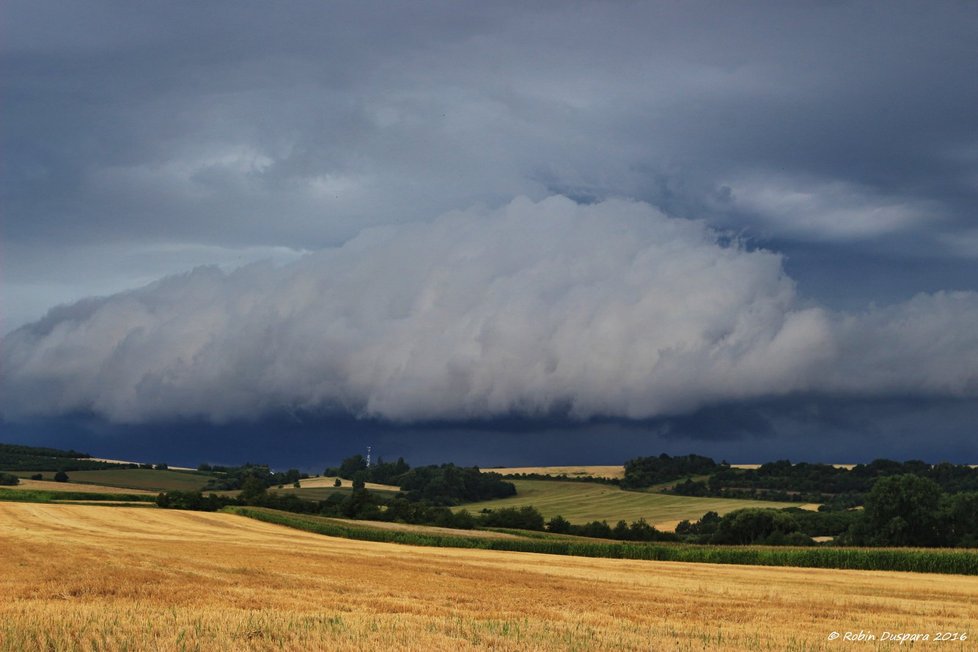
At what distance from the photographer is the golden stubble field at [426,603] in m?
18.8

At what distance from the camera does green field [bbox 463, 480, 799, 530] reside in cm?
12731

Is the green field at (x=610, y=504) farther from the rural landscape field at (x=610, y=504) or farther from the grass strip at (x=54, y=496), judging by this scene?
the grass strip at (x=54, y=496)

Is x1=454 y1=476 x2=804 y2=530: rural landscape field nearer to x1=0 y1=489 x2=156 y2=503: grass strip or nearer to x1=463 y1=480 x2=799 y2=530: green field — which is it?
x1=463 y1=480 x2=799 y2=530: green field

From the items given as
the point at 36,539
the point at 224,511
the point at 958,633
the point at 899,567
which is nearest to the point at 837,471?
the point at 224,511

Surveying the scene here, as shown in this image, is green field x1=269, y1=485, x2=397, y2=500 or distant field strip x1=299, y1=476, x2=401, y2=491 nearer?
green field x1=269, y1=485, x2=397, y2=500

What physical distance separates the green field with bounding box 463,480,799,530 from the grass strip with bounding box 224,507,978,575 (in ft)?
159

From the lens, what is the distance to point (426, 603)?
1039 inches

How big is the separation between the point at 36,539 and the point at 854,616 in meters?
47.8

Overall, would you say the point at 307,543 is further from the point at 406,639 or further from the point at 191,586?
the point at 406,639

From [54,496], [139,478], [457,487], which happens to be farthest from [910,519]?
[139,478]

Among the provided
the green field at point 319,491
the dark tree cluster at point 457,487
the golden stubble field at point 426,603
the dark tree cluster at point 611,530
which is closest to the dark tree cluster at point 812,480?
the dark tree cluster at point 457,487

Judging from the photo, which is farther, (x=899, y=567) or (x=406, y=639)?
(x=899, y=567)

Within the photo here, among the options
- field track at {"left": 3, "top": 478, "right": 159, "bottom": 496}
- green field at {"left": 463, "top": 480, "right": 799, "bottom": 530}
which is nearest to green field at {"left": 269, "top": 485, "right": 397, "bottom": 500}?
green field at {"left": 463, "top": 480, "right": 799, "bottom": 530}

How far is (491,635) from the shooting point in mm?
19172
